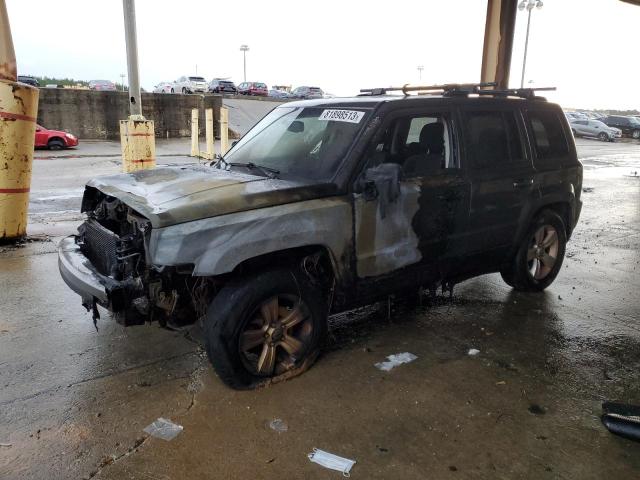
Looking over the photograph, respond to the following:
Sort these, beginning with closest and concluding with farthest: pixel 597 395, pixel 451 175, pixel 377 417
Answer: pixel 377 417 < pixel 597 395 < pixel 451 175

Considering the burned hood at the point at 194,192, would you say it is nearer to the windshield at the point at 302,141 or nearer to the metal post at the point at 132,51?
the windshield at the point at 302,141

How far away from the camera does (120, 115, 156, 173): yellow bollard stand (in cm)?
895

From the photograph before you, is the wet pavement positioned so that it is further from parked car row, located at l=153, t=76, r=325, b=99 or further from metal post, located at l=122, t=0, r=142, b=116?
parked car row, located at l=153, t=76, r=325, b=99

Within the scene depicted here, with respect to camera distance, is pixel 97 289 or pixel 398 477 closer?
pixel 398 477

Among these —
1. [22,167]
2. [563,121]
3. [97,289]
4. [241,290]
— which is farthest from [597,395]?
[22,167]

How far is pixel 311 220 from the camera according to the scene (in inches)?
130

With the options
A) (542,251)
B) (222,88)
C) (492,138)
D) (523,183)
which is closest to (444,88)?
(492,138)

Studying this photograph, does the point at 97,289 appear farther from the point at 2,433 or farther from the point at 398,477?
the point at 398,477

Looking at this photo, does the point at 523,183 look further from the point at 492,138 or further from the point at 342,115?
the point at 342,115

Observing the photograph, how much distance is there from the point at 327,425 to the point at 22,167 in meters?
5.48

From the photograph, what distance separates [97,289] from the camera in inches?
125

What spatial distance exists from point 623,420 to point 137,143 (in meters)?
8.31

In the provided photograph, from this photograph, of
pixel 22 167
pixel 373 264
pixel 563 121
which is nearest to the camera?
pixel 373 264

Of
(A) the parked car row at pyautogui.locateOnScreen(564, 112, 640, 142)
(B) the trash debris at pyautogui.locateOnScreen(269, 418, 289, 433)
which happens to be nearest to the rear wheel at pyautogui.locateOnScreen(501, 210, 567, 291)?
(B) the trash debris at pyautogui.locateOnScreen(269, 418, 289, 433)
